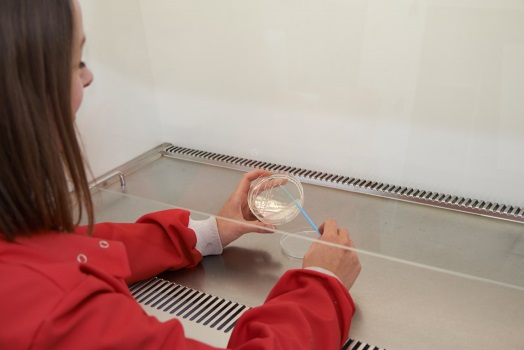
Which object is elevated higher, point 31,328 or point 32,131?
point 32,131

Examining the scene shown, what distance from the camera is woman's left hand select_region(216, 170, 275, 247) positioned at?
982 mm

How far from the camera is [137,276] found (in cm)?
97

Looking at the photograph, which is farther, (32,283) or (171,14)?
(171,14)

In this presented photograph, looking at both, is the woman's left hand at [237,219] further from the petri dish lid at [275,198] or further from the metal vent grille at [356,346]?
the metal vent grille at [356,346]

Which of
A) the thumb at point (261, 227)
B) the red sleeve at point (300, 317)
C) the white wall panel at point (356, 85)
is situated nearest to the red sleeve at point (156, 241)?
the thumb at point (261, 227)

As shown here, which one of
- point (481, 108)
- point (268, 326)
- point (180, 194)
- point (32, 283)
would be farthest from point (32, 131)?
point (481, 108)

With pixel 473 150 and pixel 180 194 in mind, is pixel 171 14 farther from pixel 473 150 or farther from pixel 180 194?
pixel 473 150

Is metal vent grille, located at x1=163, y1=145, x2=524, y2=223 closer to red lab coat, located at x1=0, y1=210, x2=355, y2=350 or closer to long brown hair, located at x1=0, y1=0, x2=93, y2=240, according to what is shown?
red lab coat, located at x1=0, y1=210, x2=355, y2=350

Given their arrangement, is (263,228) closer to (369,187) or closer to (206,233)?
(206,233)

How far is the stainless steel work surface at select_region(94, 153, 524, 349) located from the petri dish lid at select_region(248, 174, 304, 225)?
3 cm

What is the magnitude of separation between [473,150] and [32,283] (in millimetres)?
853

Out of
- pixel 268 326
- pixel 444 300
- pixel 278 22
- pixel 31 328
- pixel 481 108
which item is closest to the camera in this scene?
pixel 31 328

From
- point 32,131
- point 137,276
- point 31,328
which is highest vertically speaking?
point 32,131

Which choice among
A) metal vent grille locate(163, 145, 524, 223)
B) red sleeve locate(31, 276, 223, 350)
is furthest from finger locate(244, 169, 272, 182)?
red sleeve locate(31, 276, 223, 350)
